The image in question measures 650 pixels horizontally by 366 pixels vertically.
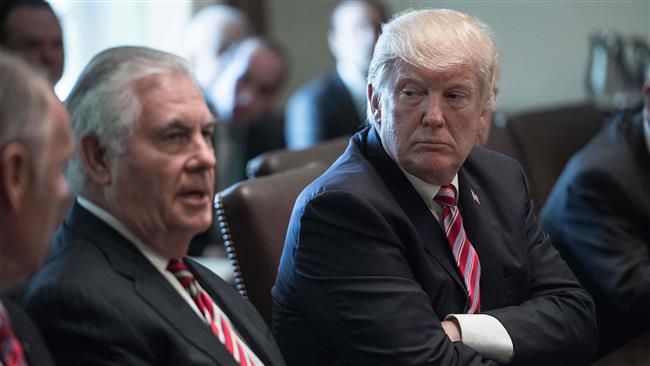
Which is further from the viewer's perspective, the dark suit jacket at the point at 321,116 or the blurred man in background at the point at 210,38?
the blurred man in background at the point at 210,38

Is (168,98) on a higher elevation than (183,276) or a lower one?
higher

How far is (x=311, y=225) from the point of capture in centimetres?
205

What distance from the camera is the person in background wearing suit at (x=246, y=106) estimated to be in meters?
4.65

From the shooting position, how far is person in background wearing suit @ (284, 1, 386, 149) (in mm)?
4738

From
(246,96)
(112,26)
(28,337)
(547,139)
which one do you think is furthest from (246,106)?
(28,337)

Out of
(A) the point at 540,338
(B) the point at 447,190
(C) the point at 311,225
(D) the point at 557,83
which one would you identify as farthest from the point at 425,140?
(D) the point at 557,83

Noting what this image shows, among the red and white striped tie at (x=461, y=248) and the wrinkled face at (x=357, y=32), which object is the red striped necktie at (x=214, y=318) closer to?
the red and white striped tie at (x=461, y=248)

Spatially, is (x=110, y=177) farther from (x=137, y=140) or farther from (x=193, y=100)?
(x=193, y=100)

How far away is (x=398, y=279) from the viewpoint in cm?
201

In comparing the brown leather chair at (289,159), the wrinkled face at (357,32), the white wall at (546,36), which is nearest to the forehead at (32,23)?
the brown leather chair at (289,159)

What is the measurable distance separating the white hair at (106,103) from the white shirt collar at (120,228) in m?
0.03

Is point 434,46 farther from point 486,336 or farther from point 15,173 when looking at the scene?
point 15,173

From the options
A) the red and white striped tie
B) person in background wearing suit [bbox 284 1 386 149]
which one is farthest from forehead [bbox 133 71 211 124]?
person in background wearing suit [bbox 284 1 386 149]

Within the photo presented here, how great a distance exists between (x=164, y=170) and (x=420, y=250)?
22.0 inches
